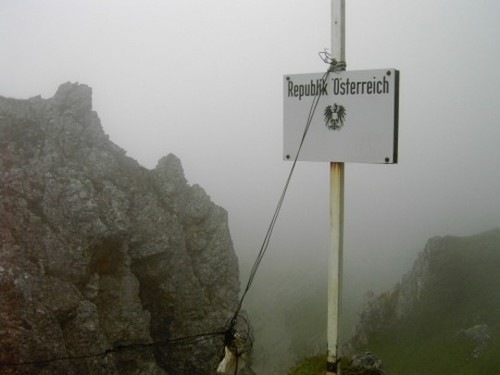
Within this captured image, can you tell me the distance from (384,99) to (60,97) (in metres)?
41.1

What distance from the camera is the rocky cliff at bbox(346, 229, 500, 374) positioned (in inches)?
1818

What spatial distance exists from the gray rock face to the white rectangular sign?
21.8 meters

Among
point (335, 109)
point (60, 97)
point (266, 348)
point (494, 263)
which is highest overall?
point (60, 97)

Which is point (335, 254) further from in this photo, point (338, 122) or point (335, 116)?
point (335, 116)

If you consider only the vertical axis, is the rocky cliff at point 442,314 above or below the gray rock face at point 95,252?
below

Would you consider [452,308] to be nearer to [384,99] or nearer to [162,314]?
Result: [162,314]

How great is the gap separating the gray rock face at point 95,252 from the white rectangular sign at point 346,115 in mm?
21810

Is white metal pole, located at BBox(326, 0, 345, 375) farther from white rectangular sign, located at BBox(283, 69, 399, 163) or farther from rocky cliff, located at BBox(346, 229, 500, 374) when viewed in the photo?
rocky cliff, located at BBox(346, 229, 500, 374)

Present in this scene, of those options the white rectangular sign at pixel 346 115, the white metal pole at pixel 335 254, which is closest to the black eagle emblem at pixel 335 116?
the white rectangular sign at pixel 346 115

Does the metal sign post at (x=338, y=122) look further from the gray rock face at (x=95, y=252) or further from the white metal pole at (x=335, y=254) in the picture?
the gray rock face at (x=95, y=252)

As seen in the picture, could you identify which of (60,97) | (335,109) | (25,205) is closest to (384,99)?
(335,109)

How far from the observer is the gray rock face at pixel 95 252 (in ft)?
94.3

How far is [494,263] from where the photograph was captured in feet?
190

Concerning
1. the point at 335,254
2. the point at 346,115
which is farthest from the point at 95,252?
the point at 346,115
